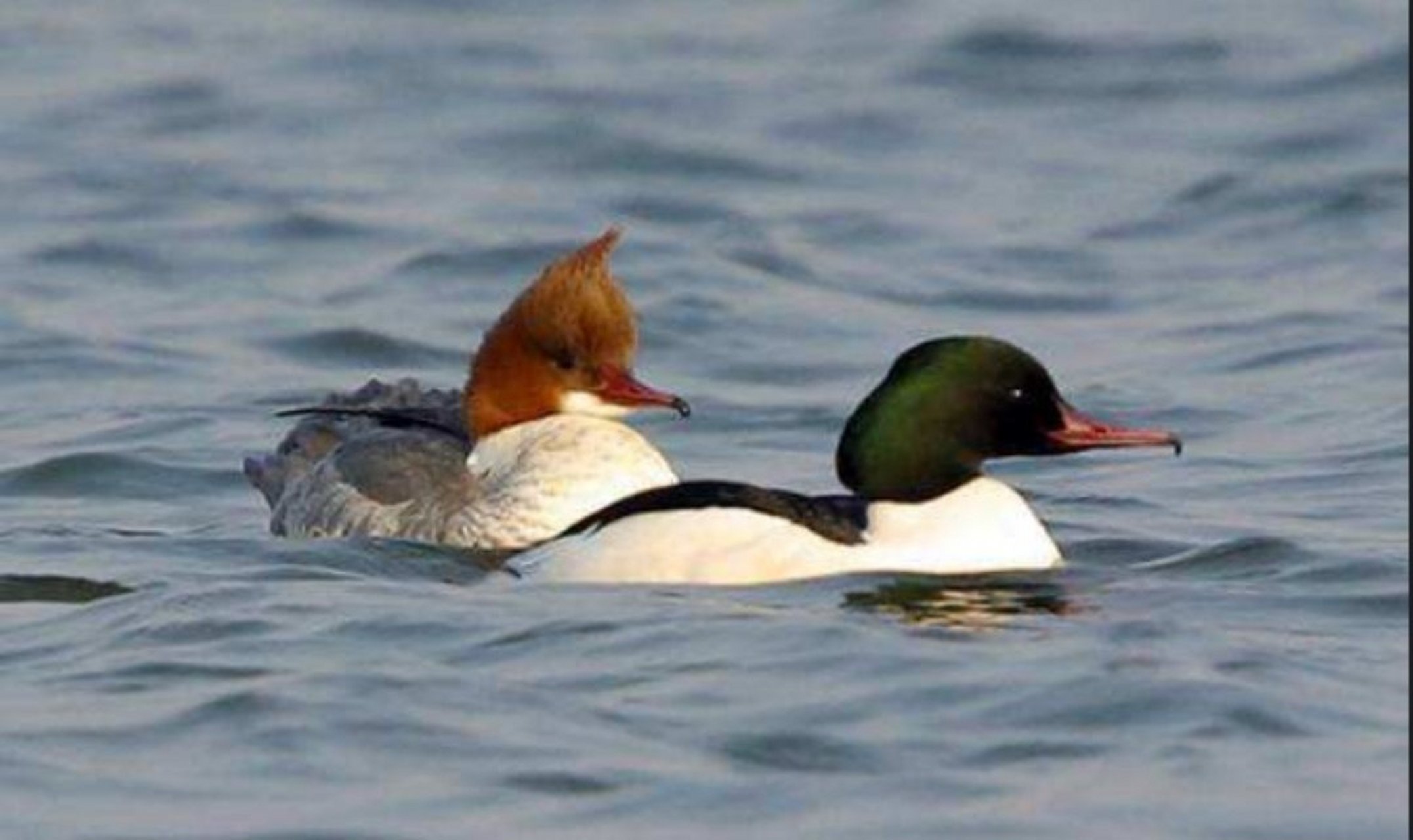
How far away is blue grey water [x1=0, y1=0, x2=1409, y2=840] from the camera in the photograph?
34.6 feet

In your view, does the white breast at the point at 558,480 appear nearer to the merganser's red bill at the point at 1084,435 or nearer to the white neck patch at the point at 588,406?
the white neck patch at the point at 588,406

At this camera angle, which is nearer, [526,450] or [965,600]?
[965,600]

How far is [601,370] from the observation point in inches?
553

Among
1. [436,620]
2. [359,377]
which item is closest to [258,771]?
[436,620]

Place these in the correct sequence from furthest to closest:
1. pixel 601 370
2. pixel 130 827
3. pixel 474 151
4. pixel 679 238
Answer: pixel 474 151 < pixel 679 238 < pixel 601 370 < pixel 130 827

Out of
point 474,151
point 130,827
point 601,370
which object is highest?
point 474,151

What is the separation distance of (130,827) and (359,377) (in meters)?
8.89

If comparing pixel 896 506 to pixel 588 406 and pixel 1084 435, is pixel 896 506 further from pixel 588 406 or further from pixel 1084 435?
pixel 588 406

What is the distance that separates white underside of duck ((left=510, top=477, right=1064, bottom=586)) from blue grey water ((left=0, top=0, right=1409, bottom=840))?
0.26 ft

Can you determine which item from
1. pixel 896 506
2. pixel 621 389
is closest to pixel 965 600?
pixel 896 506

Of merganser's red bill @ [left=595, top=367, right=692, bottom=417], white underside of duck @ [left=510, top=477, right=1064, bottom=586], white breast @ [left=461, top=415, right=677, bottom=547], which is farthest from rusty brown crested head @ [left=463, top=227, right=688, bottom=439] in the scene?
white underside of duck @ [left=510, top=477, right=1064, bottom=586]

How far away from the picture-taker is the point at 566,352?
553 inches

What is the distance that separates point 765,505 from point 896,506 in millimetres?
402

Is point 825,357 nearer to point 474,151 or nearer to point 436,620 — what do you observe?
point 474,151
